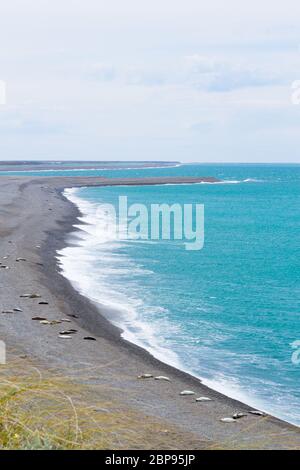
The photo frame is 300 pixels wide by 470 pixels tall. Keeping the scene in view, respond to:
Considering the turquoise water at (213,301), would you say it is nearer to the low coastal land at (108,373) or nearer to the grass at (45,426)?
the low coastal land at (108,373)

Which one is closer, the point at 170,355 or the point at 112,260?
the point at 170,355

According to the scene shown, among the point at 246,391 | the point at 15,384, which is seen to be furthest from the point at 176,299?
the point at 15,384

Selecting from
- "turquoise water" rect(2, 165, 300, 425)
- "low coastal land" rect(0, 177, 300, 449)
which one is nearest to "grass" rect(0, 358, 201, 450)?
"low coastal land" rect(0, 177, 300, 449)

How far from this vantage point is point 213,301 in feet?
86.9

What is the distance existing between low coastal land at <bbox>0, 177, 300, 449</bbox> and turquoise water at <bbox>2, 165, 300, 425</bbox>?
89 cm

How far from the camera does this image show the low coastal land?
26.2 feet

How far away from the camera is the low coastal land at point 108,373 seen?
26.2 ft

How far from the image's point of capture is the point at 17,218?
48.3 metres

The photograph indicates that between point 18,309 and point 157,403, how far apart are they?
8.11m

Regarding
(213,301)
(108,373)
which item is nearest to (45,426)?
(108,373)

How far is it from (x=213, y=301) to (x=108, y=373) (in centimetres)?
1269

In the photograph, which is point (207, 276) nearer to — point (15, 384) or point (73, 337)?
point (73, 337)

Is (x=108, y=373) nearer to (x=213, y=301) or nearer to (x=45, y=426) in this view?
(x=45, y=426)
